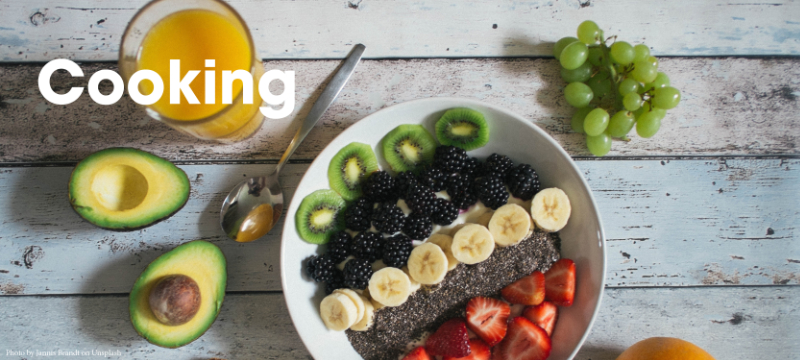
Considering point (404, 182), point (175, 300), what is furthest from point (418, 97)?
point (175, 300)

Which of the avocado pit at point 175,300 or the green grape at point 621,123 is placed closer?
the avocado pit at point 175,300

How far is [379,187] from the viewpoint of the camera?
127 cm

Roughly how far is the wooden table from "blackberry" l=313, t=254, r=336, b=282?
0.72ft

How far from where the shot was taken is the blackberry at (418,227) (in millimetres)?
1255

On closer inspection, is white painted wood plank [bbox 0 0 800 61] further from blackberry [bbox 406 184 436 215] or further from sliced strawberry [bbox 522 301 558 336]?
sliced strawberry [bbox 522 301 558 336]

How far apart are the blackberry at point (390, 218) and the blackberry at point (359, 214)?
0.03m

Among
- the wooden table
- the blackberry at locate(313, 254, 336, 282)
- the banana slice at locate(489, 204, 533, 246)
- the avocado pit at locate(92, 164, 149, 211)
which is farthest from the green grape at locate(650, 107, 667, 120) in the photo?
the avocado pit at locate(92, 164, 149, 211)

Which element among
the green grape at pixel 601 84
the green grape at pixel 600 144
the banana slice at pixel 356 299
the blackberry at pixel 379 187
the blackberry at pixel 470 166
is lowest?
the banana slice at pixel 356 299

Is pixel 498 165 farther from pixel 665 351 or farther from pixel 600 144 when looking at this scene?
pixel 665 351

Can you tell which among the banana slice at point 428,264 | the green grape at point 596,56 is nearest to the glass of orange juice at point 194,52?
the banana slice at point 428,264

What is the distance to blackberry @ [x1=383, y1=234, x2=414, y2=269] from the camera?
125 centimetres

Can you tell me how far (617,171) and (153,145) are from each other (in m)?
1.41

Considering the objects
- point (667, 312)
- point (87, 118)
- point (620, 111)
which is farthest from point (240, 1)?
point (667, 312)

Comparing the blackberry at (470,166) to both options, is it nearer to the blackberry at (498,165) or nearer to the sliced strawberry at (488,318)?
Answer: the blackberry at (498,165)
